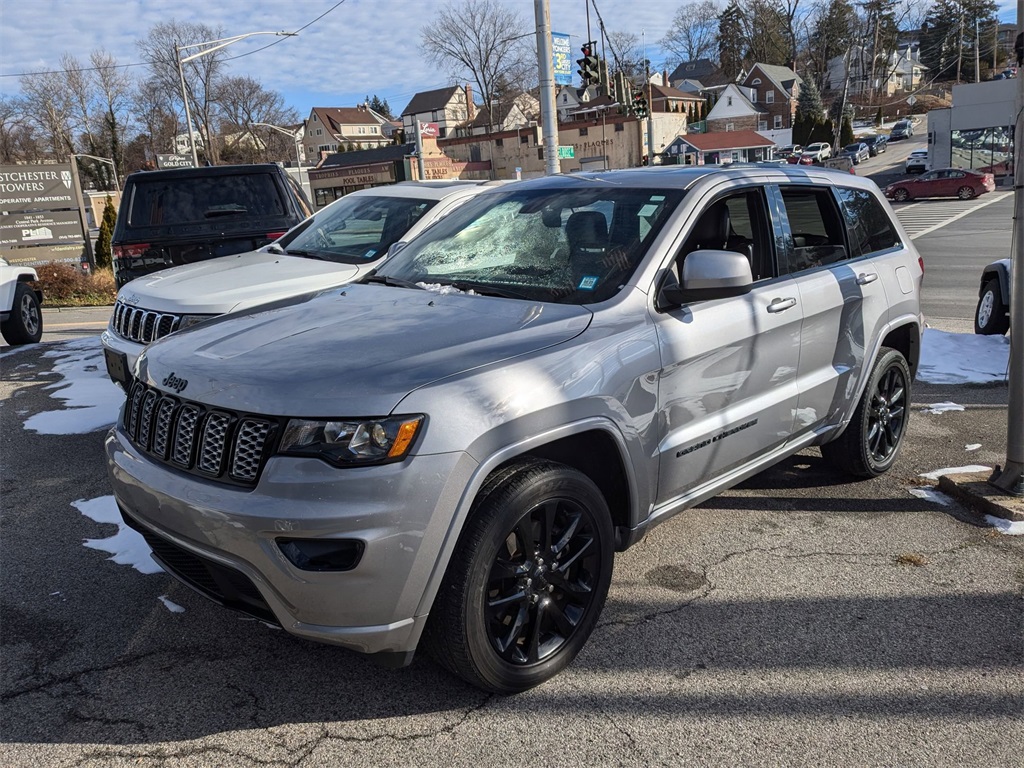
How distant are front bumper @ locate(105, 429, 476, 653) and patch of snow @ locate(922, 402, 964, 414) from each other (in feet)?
17.0

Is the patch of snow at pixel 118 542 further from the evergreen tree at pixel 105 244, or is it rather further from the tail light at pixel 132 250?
the evergreen tree at pixel 105 244

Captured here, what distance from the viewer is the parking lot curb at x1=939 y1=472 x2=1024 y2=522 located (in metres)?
4.46

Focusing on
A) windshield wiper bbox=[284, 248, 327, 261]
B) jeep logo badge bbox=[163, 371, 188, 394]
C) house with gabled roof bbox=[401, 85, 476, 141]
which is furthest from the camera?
house with gabled roof bbox=[401, 85, 476, 141]

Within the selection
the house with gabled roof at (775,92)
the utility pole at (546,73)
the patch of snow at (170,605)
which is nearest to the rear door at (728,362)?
the patch of snow at (170,605)

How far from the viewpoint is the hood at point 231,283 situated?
579 cm

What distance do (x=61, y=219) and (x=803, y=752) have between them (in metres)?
19.6

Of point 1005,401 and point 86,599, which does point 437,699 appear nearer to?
point 86,599

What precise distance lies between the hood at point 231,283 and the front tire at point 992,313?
21.7ft

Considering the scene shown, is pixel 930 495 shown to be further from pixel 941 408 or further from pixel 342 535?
pixel 342 535

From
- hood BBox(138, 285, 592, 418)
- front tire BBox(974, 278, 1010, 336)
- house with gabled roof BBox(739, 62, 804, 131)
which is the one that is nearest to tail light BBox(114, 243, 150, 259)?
hood BBox(138, 285, 592, 418)

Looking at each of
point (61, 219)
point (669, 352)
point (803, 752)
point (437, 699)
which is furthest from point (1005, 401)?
point (61, 219)

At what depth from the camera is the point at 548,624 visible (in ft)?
10.4

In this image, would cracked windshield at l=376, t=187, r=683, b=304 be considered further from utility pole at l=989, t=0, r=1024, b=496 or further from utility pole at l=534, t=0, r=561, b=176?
utility pole at l=534, t=0, r=561, b=176

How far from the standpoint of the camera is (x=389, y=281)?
420cm
